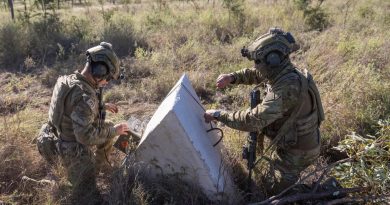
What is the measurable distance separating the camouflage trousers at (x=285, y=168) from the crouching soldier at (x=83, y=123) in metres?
1.40

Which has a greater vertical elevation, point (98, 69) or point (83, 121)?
point (98, 69)

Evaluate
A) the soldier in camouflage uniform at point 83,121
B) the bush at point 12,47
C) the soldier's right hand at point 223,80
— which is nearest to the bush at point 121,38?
the bush at point 12,47

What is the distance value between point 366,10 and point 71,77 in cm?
826

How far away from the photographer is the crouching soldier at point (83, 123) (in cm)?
334

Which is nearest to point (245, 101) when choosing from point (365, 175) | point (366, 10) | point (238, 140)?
point (238, 140)

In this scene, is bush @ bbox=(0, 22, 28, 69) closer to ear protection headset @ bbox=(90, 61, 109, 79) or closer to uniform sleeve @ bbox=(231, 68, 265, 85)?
ear protection headset @ bbox=(90, 61, 109, 79)

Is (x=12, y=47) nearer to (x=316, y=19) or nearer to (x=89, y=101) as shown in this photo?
(x=89, y=101)

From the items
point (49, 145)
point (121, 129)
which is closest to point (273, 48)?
point (121, 129)

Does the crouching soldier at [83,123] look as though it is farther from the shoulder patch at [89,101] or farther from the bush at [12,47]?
the bush at [12,47]

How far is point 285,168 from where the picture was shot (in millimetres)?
3668

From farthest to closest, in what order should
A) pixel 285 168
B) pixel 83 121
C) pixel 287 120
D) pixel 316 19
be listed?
pixel 316 19
pixel 285 168
pixel 287 120
pixel 83 121

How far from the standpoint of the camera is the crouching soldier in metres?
3.34

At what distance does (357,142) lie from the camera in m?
3.87

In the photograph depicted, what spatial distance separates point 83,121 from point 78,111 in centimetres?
9
